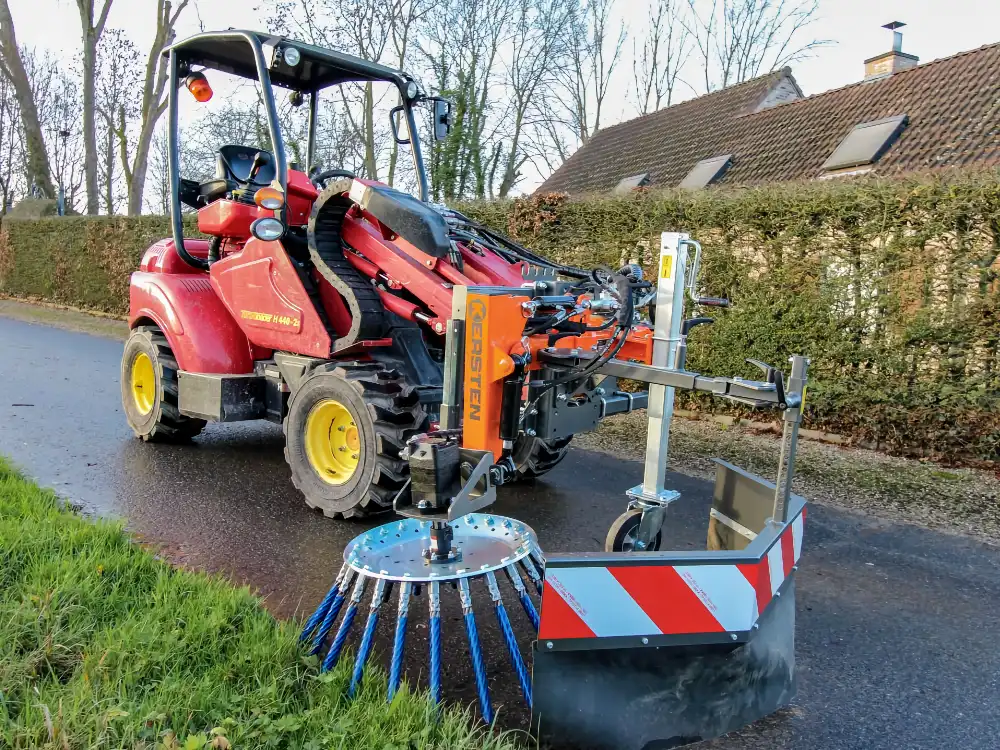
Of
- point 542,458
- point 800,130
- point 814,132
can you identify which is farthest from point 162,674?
point 800,130

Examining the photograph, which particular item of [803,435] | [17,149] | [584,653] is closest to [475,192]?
[803,435]

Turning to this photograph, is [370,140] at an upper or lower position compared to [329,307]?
upper

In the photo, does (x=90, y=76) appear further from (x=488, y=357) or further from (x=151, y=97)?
(x=488, y=357)

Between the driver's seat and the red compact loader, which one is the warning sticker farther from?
the driver's seat

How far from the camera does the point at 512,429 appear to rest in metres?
2.98

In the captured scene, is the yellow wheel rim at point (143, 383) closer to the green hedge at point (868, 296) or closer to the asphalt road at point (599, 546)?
the asphalt road at point (599, 546)

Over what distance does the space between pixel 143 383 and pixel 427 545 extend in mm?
4422

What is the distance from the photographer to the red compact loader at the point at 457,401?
2482 millimetres

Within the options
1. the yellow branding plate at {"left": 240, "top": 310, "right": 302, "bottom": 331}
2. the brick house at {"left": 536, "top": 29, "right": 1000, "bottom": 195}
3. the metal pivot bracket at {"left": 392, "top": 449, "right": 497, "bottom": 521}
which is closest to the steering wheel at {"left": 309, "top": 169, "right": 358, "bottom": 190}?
the yellow branding plate at {"left": 240, "top": 310, "right": 302, "bottom": 331}

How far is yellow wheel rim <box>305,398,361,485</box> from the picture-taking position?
462 cm

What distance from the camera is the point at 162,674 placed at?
257 centimetres

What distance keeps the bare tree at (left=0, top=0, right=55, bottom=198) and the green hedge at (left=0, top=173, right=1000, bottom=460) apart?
20.6 meters

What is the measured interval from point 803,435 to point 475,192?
1497cm

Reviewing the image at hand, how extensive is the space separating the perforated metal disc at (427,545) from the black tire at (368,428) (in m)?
1.01
